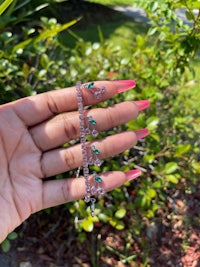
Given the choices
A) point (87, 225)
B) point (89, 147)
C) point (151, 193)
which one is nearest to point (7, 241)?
point (87, 225)

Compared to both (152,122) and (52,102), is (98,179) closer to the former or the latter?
(52,102)

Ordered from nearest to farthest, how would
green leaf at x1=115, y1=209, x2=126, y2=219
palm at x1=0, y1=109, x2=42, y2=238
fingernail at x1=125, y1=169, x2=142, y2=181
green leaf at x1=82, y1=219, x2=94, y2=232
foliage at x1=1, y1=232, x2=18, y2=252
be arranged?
palm at x1=0, y1=109, x2=42, y2=238 → fingernail at x1=125, y1=169, x2=142, y2=181 → foliage at x1=1, y1=232, x2=18, y2=252 → green leaf at x1=82, y1=219, x2=94, y2=232 → green leaf at x1=115, y1=209, x2=126, y2=219

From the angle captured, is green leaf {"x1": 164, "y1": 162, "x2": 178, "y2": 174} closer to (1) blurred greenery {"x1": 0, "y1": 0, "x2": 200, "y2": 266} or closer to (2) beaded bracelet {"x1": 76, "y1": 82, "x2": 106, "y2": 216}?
(1) blurred greenery {"x1": 0, "y1": 0, "x2": 200, "y2": 266}

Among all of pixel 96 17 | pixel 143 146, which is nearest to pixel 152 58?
pixel 143 146

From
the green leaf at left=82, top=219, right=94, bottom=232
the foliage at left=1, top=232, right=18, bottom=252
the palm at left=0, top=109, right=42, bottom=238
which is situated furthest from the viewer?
the green leaf at left=82, top=219, right=94, bottom=232

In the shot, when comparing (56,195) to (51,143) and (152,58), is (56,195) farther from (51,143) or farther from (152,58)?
(152,58)

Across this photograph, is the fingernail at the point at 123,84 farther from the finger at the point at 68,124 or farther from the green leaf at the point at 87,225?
the green leaf at the point at 87,225

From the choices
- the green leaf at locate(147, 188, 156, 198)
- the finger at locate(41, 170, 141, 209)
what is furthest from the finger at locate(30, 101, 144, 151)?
the green leaf at locate(147, 188, 156, 198)
